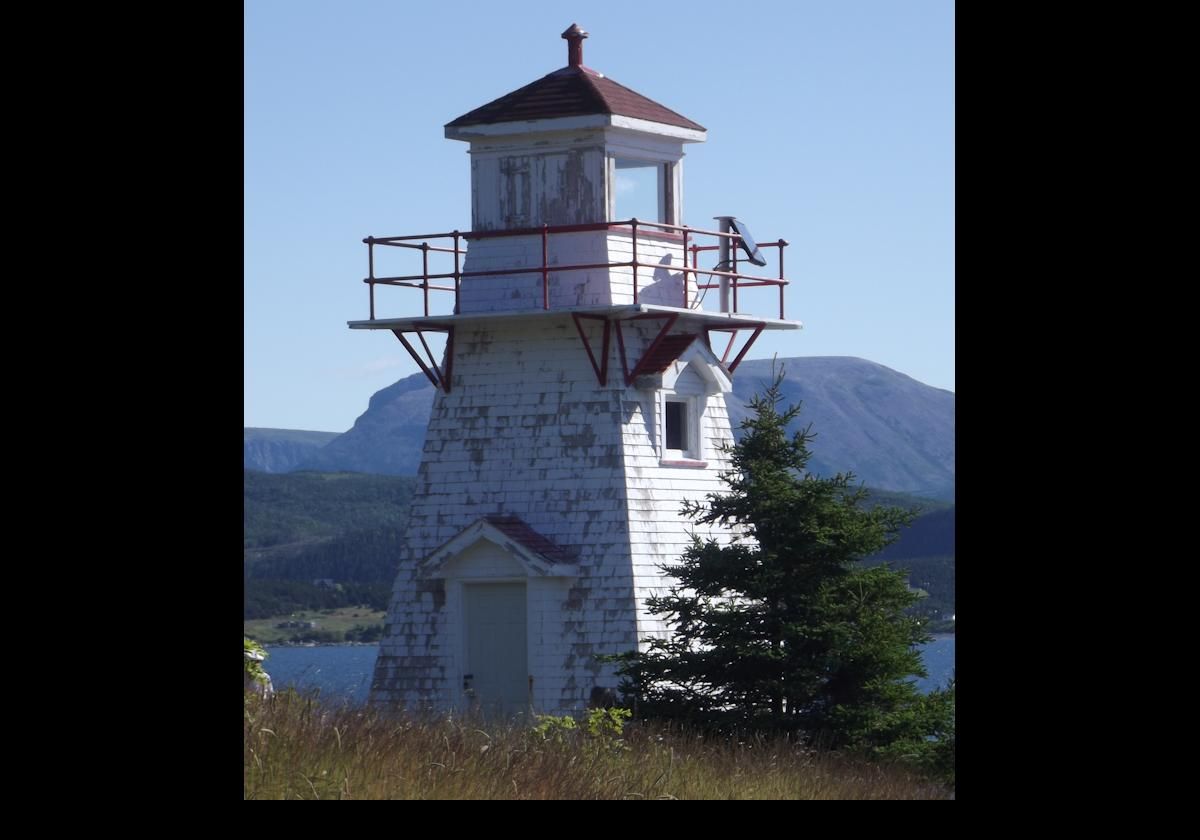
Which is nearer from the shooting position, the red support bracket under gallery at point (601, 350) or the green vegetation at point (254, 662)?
the green vegetation at point (254, 662)

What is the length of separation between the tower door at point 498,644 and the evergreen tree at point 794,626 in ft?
12.8

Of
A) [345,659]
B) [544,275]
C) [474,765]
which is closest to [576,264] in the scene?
[544,275]

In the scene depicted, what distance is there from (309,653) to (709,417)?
5382 inches

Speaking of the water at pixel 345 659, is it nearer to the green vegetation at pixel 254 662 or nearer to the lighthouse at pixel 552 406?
the lighthouse at pixel 552 406

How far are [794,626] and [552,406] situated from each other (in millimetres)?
6619

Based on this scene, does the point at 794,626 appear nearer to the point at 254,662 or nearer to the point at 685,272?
the point at 254,662

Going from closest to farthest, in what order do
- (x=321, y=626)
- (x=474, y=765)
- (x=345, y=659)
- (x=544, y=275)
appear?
(x=474, y=765)
(x=544, y=275)
(x=345, y=659)
(x=321, y=626)

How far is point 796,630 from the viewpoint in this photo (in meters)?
21.5

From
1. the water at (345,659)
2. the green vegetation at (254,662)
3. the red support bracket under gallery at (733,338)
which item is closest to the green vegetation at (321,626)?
the water at (345,659)

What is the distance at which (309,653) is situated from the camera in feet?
531

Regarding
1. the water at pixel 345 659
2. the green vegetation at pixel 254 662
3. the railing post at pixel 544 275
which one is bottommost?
the water at pixel 345 659

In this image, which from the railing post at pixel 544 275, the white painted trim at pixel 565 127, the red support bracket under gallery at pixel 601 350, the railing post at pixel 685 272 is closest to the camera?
the railing post at pixel 544 275

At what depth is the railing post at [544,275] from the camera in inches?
1024
